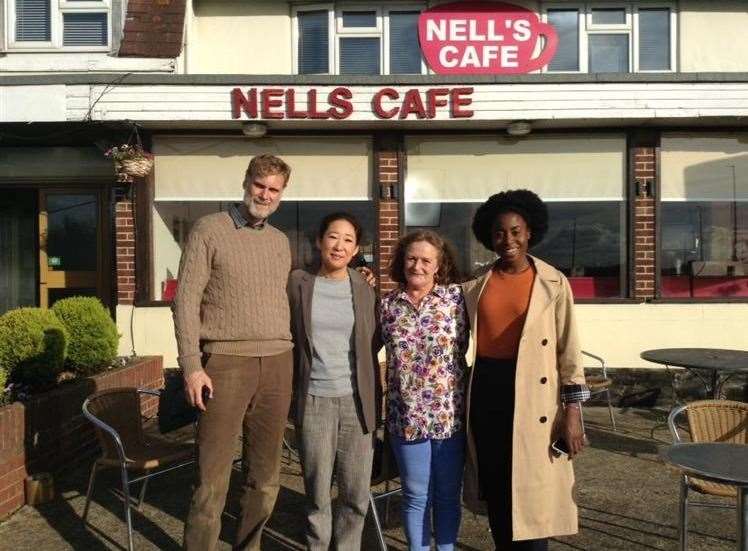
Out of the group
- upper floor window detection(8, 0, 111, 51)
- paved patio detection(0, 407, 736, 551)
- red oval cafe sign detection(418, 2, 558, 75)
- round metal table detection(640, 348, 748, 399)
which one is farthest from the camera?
red oval cafe sign detection(418, 2, 558, 75)

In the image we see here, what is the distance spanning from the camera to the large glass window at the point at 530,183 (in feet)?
22.6

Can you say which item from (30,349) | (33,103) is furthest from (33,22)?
(30,349)

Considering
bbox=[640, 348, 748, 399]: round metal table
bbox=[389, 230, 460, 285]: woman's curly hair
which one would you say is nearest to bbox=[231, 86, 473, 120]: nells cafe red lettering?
bbox=[640, 348, 748, 399]: round metal table

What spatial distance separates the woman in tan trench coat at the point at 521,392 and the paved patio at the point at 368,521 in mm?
906

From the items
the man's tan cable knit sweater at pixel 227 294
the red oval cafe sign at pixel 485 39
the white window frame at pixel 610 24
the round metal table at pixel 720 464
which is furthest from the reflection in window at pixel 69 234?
the round metal table at pixel 720 464

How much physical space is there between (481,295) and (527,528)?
98 centimetres

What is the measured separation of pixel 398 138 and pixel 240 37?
2419 mm

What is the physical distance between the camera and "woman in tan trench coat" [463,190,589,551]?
2697mm

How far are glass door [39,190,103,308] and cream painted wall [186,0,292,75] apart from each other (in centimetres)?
213

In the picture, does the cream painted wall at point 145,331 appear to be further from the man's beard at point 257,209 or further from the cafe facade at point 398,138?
the man's beard at point 257,209

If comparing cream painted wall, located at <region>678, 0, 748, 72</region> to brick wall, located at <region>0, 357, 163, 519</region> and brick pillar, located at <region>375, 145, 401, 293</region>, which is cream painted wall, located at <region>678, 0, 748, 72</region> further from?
brick wall, located at <region>0, 357, 163, 519</region>

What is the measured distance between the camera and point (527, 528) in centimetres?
270

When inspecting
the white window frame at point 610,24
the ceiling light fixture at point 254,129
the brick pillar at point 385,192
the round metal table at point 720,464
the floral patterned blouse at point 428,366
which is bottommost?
the round metal table at point 720,464

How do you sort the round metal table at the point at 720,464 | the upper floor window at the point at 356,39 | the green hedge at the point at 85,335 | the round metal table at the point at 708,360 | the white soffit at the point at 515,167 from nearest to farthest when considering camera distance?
1. the round metal table at the point at 720,464
2. the round metal table at the point at 708,360
3. the green hedge at the point at 85,335
4. the white soffit at the point at 515,167
5. the upper floor window at the point at 356,39
